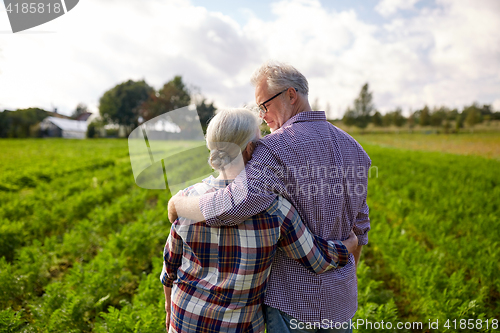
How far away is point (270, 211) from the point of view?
127cm

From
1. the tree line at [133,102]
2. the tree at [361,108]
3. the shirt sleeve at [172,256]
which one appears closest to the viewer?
the shirt sleeve at [172,256]

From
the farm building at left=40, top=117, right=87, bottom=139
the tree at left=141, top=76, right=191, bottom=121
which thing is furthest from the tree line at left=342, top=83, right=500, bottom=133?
the farm building at left=40, top=117, right=87, bottom=139

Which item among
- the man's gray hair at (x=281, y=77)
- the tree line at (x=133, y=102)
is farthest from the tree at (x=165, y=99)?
the man's gray hair at (x=281, y=77)

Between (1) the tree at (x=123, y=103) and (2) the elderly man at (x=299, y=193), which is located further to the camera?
(1) the tree at (x=123, y=103)

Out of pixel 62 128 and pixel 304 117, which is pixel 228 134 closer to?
pixel 304 117

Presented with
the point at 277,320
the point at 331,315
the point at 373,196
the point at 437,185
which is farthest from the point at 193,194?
the point at 437,185

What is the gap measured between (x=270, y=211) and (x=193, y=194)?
0.37 metres

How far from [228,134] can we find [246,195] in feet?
0.94

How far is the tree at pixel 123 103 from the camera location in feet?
156

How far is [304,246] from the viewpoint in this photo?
132 centimetres

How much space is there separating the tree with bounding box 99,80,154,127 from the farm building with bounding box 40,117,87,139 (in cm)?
408

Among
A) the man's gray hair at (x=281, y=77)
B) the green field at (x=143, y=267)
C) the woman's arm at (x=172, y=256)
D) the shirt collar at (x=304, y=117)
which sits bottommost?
the green field at (x=143, y=267)

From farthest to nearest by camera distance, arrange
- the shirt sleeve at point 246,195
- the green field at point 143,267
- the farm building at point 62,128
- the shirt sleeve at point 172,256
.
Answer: the farm building at point 62,128 < the green field at point 143,267 < the shirt sleeve at point 172,256 < the shirt sleeve at point 246,195

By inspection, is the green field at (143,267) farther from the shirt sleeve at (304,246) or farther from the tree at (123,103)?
the tree at (123,103)
